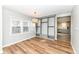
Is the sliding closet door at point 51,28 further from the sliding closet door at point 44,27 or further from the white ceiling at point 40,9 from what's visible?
the white ceiling at point 40,9

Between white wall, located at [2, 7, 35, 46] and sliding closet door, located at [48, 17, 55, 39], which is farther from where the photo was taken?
sliding closet door, located at [48, 17, 55, 39]

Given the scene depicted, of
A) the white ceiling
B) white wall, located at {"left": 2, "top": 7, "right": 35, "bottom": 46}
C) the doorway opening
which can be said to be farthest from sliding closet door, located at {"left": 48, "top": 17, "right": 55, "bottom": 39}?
white wall, located at {"left": 2, "top": 7, "right": 35, "bottom": 46}

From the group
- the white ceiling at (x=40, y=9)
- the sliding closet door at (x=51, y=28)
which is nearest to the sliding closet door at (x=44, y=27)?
the sliding closet door at (x=51, y=28)

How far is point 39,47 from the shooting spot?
281cm

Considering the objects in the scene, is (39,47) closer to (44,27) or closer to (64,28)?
(44,27)

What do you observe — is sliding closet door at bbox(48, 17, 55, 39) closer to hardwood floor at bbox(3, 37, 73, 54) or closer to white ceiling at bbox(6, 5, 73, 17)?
hardwood floor at bbox(3, 37, 73, 54)

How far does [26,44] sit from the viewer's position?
9.33 ft

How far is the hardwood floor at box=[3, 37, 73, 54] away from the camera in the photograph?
2.69m

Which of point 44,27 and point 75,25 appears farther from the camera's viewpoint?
point 44,27

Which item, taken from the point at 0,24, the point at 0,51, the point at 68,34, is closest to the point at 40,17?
the point at 68,34

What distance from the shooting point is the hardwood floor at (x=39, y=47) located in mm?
2693

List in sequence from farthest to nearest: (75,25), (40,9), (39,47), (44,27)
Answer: (44,27)
(39,47)
(40,9)
(75,25)

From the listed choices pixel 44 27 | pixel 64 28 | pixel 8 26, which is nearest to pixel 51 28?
pixel 44 27
